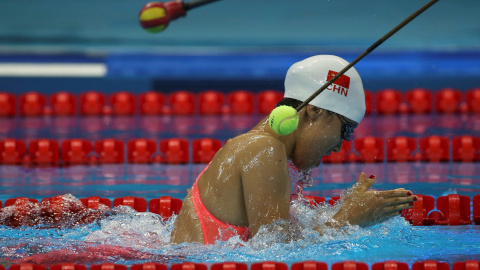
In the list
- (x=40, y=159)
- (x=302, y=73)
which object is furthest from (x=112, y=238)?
(x=40, y=159)

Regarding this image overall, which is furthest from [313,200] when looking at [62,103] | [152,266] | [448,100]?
[62,103]

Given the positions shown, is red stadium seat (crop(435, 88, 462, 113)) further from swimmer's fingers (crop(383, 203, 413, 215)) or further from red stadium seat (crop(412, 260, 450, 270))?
swimmer's fingers (crop(383, 203, 413, 215))

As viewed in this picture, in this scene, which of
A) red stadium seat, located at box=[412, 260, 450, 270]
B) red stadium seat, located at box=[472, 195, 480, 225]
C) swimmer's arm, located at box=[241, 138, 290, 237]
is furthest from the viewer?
red stadium seat, located at box=[472, 195, 480, 225]

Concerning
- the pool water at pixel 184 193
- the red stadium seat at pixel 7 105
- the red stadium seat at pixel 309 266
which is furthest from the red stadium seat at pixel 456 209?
the red stadium seat at pixel 7 105

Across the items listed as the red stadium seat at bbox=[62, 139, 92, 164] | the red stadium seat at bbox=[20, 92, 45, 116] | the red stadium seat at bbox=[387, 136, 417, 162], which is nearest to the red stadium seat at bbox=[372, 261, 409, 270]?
the red stadium seat at bbox=[387, 136, 417, 162]

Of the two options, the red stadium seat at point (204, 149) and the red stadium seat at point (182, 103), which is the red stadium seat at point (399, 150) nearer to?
the red stadium seat at point (204, 149)

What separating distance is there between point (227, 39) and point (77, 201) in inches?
239

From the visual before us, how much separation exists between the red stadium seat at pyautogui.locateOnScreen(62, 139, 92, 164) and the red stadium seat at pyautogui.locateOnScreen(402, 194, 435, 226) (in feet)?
10.6

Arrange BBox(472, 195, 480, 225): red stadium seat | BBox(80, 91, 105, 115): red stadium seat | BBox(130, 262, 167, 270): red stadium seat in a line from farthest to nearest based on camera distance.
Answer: BBox(80, 91, 105, 115): red stadium seat
BBox(472, 195, 480, 225): red stadium seat
BBox(130, 262, 167, 270): red stadium seat

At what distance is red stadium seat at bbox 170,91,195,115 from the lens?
8.16 metres

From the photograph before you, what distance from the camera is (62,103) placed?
8.11 metres

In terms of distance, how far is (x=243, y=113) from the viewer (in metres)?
8.09

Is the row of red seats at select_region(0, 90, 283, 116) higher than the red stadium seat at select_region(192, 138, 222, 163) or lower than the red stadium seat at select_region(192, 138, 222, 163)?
higher

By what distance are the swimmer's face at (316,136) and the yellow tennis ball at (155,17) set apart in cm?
74
